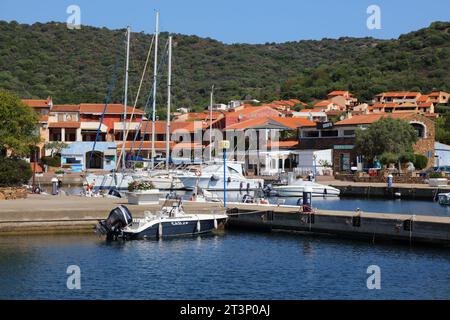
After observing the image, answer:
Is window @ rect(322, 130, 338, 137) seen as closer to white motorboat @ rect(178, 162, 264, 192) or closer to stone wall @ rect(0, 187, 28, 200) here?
white motorboat @ rect(178, 162, 264, 192)

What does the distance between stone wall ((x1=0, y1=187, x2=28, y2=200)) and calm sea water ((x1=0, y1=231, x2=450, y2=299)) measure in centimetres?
975

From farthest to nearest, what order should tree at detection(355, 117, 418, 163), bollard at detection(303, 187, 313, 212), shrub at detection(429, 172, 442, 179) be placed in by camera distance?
1. tree at detection(355, 117, 418, 163)
2. shrub at detection(429, 172, 442, 179)
3. bollard at detection(303, 187, 313, 212)

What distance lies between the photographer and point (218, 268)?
31.6 metres

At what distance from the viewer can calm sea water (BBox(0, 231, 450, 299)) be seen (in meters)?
27.3

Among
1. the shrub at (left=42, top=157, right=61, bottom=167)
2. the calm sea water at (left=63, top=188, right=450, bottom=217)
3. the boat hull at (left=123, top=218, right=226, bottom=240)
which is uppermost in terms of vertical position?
the shrub at (left=42, top=157, right=61, bottom=167)

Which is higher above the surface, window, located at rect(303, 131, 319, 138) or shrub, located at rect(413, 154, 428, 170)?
window, located at rect(303, 131, 319, 138)

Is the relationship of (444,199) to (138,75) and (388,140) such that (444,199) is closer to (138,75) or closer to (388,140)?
(388,140)

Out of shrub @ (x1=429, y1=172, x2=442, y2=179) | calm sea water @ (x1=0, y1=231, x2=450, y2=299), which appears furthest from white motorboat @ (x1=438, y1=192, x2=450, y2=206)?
calm sea water @ (x1=0, y1=231, x2=450, y2=299)

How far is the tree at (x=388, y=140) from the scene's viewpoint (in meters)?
83.6

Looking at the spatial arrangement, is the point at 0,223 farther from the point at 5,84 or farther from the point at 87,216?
the point at 5,84

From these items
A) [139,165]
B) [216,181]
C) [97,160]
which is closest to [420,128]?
[216,181]

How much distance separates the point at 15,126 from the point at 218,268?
33.5m

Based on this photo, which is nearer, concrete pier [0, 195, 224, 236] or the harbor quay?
the harbor quay
